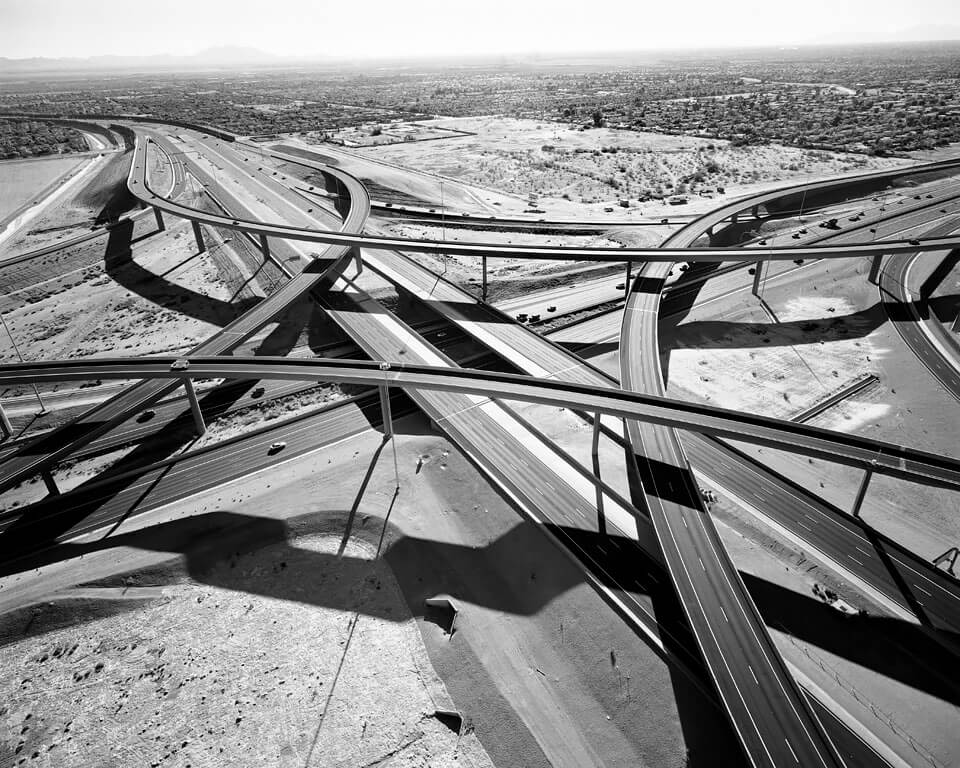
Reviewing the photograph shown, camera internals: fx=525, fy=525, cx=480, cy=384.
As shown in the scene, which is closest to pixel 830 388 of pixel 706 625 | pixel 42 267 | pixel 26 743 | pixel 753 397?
pixel 753 397

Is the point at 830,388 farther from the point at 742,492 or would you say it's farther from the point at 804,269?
the point at 804,269

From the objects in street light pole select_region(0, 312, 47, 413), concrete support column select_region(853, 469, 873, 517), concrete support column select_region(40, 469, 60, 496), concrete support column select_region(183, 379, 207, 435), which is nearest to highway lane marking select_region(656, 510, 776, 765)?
concrete support column select_region(853, 469, 873, 517)

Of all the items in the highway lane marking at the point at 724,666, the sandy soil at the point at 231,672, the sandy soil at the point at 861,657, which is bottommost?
the sandy soil at the point at 861,657

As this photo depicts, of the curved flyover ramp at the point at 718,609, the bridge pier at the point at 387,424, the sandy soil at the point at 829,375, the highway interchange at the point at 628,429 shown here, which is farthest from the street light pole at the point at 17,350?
the sandy soil at the point at 829,375

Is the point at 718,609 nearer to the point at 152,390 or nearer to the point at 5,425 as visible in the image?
the point at 152,390

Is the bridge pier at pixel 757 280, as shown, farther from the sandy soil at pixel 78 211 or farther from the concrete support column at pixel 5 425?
the sandy soil at pixel 78 211

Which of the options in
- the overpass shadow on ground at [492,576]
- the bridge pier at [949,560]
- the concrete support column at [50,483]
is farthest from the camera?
the concrete support column at [50,483]
